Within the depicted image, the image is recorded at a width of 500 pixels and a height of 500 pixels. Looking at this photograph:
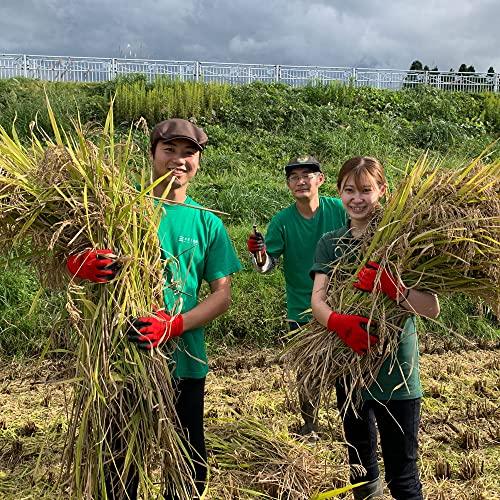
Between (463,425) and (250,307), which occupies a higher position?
(250,307)

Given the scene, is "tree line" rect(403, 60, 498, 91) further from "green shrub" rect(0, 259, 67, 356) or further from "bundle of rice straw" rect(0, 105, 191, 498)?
"bundle of rice straw" rect(0, 105, 191, 498)

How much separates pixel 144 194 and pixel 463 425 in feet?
8.31

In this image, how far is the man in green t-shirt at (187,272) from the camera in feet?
6.65

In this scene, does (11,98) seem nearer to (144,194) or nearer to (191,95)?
(191,95)

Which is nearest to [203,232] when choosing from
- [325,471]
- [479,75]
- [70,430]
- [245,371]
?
[70,430]

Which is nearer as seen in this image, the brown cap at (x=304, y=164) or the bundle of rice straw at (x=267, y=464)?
the bundle of rice straw at (x=267, y=464)

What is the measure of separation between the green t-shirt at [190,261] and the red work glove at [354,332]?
438mm

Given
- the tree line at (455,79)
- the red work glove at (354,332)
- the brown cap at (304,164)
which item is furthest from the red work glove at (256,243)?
the tree line at (455,79)

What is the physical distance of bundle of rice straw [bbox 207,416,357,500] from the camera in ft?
8.46

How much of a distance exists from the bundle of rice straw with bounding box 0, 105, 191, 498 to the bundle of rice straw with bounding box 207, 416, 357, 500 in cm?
70

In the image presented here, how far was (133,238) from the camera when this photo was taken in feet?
6.40

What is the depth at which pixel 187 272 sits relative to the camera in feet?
6.67

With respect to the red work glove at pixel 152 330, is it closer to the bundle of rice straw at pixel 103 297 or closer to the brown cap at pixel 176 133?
the bundle of rice straw at pixel 103 297

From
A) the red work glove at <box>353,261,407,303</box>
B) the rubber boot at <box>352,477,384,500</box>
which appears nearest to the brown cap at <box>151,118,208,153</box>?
the red work glove at <box>353,261,407,303</box>
